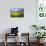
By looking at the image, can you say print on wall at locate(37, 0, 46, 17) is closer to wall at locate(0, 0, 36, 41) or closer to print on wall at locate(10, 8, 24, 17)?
wall at locate(0, 0, 36, 41)

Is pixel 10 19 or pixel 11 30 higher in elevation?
pixel 10 19

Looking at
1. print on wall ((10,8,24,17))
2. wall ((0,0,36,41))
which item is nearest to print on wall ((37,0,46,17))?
wall ((0,0,36,41))

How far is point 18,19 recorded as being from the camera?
281 inches

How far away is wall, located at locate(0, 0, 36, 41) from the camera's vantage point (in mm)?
7055

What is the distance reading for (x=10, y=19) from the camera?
711 centimetres

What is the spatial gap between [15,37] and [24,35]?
0.44m

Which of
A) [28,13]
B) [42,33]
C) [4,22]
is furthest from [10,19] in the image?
[42,33]

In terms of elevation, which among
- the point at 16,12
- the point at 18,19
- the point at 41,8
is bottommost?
the point at 18,19

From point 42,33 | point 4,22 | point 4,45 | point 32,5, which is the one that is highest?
point 32,5

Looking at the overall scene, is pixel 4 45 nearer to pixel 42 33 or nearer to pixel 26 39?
pixel 26 39

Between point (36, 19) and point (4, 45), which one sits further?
point (36, 19)

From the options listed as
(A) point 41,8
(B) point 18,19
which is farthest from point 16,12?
(A) point 41,8

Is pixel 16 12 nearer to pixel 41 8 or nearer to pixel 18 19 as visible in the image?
pixel 18 19

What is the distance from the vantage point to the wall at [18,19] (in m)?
7.05
